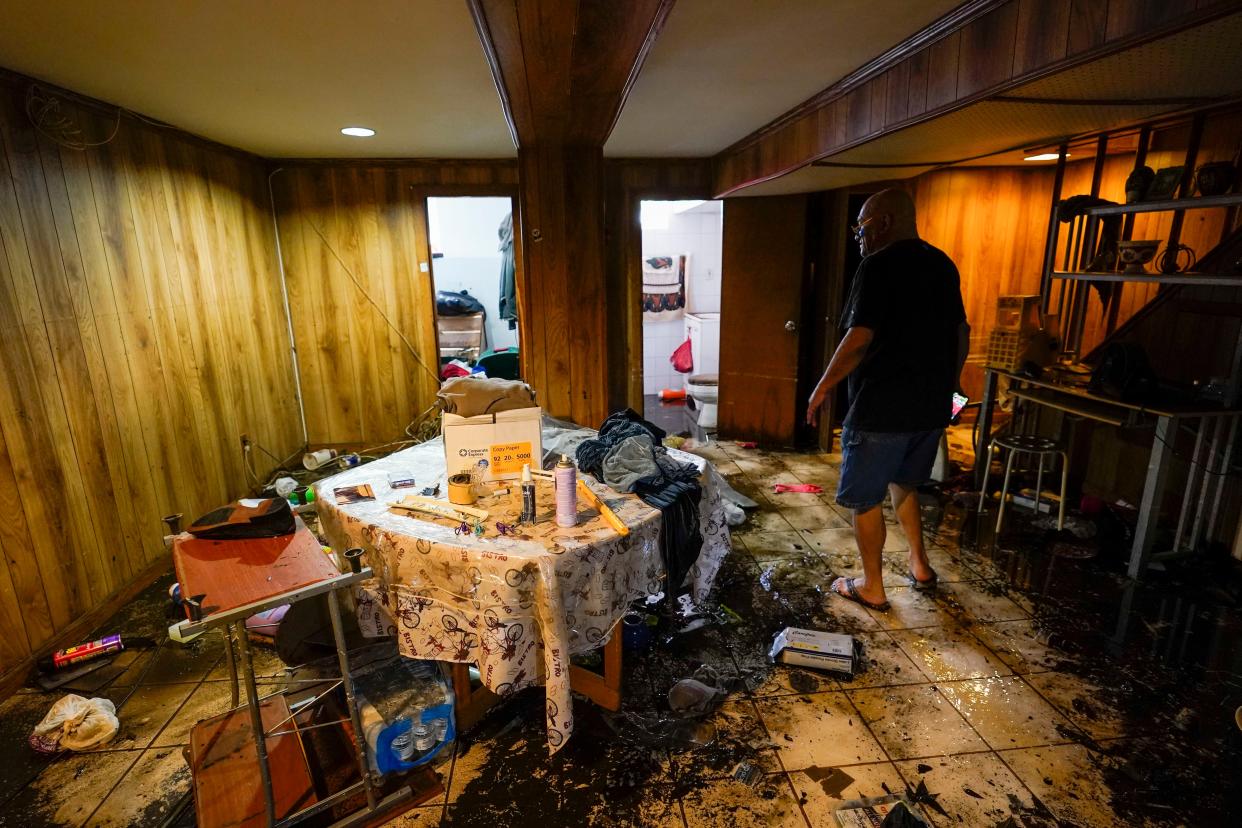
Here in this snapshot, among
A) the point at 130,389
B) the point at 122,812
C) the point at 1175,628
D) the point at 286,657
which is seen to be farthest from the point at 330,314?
the point at 1175,628

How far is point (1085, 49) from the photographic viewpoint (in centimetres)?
149

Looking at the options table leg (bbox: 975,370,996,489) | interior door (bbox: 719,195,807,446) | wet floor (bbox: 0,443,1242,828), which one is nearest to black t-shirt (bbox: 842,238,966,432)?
wet floor (bbox: 0,443,1242,828)

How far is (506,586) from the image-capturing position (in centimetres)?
161

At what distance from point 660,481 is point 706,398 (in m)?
3.27

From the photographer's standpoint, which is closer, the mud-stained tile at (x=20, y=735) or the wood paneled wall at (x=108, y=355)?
the mud-stained tile at (x=20, y=735)

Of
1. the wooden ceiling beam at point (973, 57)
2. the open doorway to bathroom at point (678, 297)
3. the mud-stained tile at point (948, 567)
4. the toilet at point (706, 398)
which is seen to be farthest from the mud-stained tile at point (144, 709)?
the open doorway to bathroom at point (678, 297)

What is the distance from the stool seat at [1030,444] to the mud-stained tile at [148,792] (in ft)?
12.2

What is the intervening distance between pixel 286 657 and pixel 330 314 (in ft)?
10.3

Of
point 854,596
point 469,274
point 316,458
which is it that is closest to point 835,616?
point 854,596

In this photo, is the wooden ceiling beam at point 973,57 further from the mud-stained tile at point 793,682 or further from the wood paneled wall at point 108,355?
the wood paneled wall at point 108,355

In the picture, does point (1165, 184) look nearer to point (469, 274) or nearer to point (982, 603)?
point (982, 603)

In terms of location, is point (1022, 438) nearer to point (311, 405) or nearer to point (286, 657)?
point (286, 657)

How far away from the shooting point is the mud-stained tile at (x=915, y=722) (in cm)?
187

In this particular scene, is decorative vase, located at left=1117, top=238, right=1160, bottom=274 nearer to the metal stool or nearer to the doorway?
the metal stool
